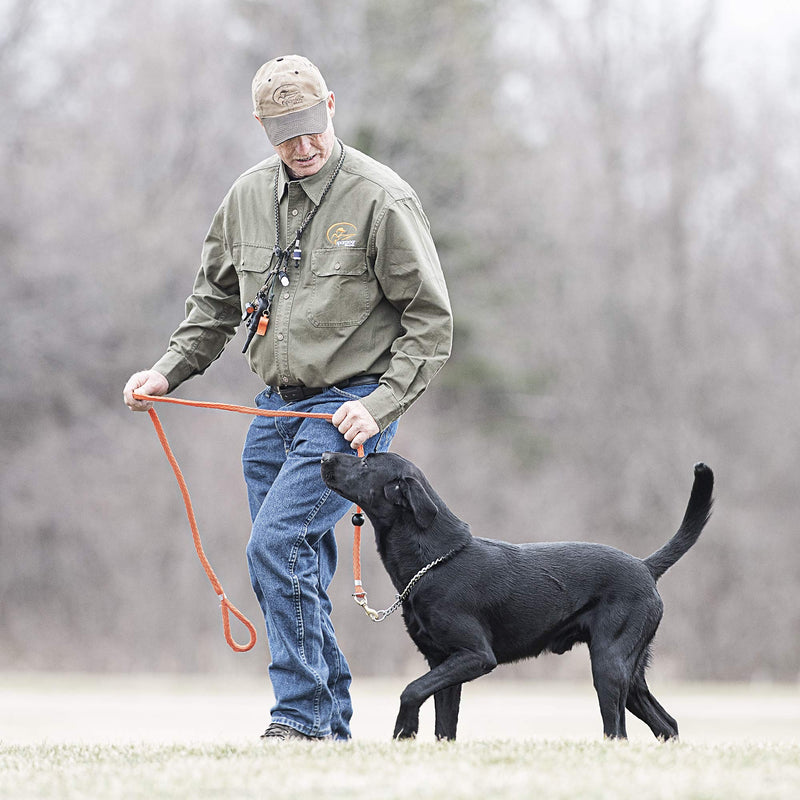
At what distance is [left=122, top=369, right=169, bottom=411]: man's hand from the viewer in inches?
193

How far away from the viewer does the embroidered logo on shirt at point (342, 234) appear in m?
4.66

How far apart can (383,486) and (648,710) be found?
138 cm

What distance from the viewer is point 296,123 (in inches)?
179

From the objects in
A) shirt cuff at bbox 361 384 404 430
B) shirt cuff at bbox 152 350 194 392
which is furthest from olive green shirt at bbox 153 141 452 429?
shirt cuff at bbox 152 350 194 392

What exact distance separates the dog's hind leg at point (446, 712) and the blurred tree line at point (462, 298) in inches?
479

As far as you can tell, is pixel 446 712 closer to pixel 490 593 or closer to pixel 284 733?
pixel 490 593

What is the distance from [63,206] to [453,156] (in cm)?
638

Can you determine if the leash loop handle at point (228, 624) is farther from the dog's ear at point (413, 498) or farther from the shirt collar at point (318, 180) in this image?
the shirt collar at point (318, 180)

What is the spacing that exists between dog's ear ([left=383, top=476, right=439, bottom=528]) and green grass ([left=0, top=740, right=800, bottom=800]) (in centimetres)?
83

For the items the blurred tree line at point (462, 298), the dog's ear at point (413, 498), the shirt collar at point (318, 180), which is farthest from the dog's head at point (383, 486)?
the blurred tree line at point (462, 298)

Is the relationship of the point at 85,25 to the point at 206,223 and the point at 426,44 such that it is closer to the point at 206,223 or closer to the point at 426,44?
the point at 206,223

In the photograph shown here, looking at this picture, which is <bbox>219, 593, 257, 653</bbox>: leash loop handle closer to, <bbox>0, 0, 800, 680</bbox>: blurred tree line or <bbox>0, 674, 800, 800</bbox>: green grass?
<bbox>0, 674, 800, 800</bbox>: green grass

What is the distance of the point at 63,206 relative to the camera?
19266mm

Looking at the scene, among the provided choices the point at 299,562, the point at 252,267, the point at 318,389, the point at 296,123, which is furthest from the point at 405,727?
the point at 296,123
